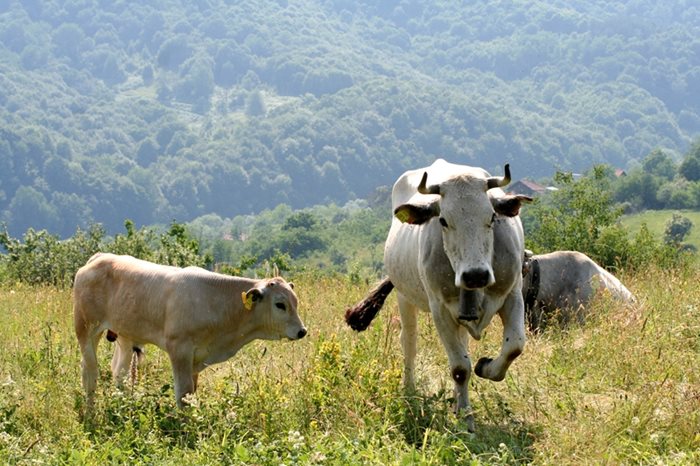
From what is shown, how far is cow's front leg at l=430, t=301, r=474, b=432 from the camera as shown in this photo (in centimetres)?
786

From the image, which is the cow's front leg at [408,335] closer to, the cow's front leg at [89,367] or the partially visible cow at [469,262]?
the partially visible cow at [469,262]

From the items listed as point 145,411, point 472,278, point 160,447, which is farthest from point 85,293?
point 472,278

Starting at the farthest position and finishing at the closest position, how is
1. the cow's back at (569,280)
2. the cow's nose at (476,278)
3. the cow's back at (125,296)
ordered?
the cow's back at (569,280)
the cow's back at (125,296)
the cow's nose at (476,278)

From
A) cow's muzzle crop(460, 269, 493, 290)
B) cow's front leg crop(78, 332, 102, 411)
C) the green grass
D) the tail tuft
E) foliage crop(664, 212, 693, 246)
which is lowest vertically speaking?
the green grass

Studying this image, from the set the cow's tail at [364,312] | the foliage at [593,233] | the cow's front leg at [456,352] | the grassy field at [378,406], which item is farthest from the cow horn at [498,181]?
the foliage at [593,233]

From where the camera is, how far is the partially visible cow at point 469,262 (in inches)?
295

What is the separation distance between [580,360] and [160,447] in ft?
12.8

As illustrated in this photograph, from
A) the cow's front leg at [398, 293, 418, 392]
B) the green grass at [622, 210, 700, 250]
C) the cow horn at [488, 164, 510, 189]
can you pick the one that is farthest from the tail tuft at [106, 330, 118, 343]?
the green grass at [622, 210, 700, 250]

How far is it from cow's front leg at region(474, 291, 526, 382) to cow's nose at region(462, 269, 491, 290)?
0.59 m

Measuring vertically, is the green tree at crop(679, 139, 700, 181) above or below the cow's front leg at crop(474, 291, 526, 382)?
below

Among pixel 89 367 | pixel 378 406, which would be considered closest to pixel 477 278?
pixel 378 406

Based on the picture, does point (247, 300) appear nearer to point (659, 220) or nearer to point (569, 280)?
point (569, 280)

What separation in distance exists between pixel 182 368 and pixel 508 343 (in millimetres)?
2847

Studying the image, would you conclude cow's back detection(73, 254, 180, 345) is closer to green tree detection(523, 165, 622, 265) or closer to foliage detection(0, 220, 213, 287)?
foliage detection(0, 220, 213, 287)
